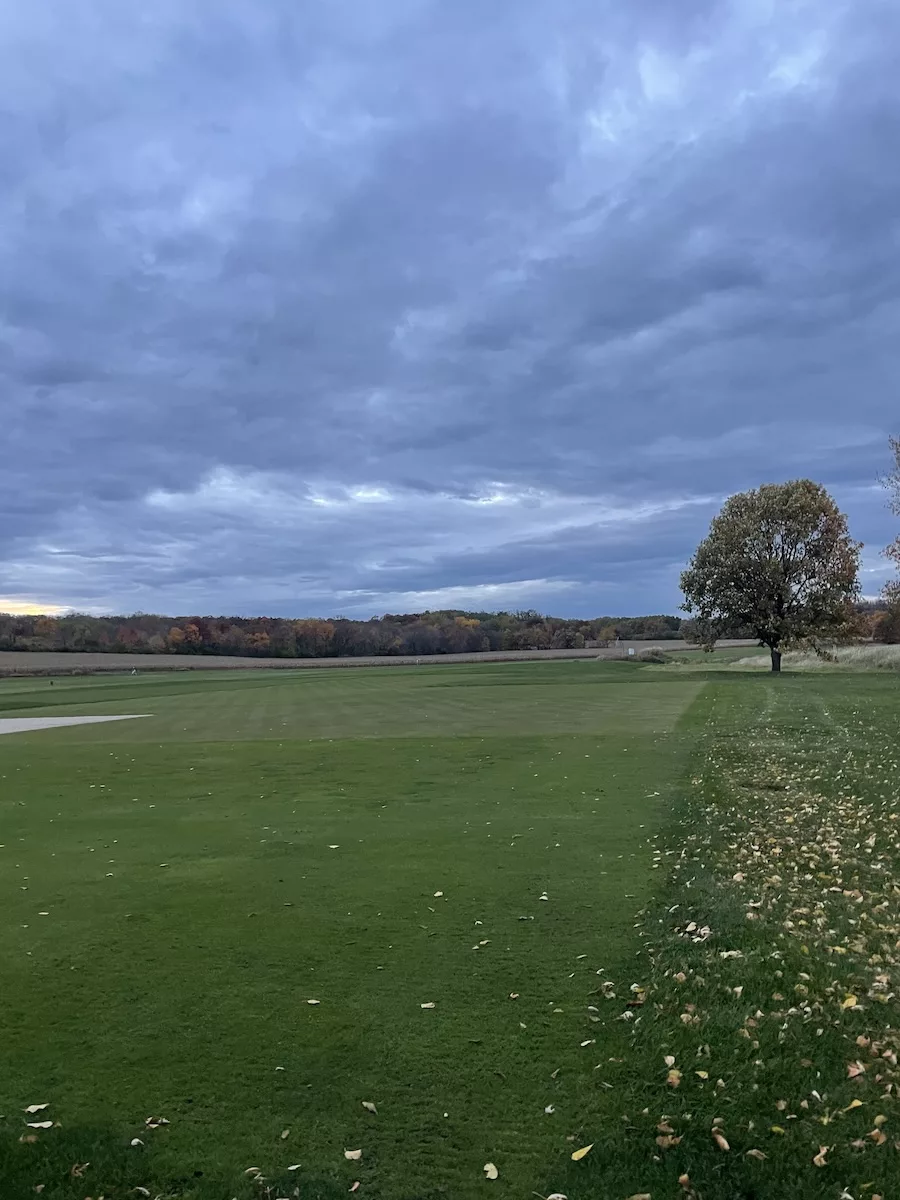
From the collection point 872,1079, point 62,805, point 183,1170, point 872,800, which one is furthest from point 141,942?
point 872,800

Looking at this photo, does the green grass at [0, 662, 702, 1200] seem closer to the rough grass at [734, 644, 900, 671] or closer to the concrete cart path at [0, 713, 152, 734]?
the concrete cart path at [0, 713, 152, 734]

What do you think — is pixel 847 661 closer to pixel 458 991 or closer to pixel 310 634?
pixel 458 991

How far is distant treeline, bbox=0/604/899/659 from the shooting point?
4464 inches

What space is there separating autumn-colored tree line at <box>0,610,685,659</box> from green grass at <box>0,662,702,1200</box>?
346ft

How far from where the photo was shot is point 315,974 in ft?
20.8

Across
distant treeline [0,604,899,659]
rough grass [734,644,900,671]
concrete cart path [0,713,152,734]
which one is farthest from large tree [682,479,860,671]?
distant treeline [0,604,899,659]

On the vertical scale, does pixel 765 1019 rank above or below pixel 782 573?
below

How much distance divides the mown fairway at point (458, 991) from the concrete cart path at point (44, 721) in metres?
19.4

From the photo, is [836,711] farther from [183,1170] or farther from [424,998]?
[183,1170]

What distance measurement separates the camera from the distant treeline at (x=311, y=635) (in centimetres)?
11338

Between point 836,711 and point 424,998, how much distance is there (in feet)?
77.3

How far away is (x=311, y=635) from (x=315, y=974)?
121 metres

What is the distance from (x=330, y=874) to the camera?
356 inches

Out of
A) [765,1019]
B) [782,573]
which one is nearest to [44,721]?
[765,1019]
